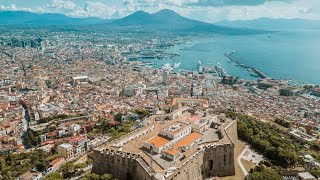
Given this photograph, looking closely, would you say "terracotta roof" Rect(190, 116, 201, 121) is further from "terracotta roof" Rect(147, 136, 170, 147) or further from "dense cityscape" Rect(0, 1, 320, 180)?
"terracotta roof" Rect(147, 136, 170, 147)

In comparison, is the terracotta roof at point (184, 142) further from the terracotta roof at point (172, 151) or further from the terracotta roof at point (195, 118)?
the terracotta roof at point (195, 118)

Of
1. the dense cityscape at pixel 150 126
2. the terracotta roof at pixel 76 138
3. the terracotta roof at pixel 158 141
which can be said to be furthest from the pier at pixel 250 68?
the terracotta roof at pixel 158 141

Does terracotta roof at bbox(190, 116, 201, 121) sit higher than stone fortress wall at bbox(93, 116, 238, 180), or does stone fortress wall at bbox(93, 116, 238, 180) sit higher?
terracotta roof at bbox(190, 116, 201, 121)

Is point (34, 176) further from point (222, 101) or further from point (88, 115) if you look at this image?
point (222, 101)

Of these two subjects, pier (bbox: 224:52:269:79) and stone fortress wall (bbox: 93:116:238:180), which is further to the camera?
pier (bbox: 224:52:269:79)

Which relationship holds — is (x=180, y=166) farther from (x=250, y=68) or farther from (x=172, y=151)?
(x=250, y=68)

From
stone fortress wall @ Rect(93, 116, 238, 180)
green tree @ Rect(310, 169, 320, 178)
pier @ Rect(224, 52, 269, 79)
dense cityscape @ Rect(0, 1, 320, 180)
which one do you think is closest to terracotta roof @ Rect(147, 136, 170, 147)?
dense cityscape @ Rect(0, 1, 320, 180)

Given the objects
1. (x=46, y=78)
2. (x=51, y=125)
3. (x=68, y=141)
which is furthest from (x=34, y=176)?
(x=46, y=78)
